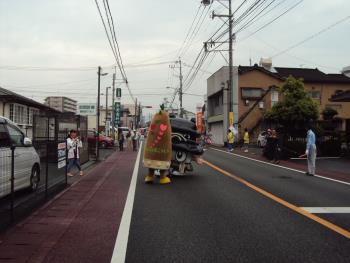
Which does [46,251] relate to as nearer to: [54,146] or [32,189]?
[32,189]

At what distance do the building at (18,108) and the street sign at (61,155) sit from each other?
37.1 feet

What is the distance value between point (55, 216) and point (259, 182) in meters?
6.90

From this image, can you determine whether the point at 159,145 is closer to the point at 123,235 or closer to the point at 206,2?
the point at 123,235

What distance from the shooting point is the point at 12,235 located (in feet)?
22.4

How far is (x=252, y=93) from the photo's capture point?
45.3 metres

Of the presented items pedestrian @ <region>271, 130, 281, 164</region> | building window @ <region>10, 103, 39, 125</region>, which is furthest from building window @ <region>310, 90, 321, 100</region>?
building window @ <region>10, 103, 39, 125</region>

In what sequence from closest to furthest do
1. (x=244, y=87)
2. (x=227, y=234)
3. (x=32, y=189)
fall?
(x=227, y=234), (x=32, y=189), (x=244, y=87)

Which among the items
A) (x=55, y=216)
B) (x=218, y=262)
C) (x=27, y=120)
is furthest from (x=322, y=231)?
(x=27, y=120)

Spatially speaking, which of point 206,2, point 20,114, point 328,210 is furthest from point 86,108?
point 328,210

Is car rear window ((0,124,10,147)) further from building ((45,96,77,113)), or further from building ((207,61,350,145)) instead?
building ((45,96,77,113))

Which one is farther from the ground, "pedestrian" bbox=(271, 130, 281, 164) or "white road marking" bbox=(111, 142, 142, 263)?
"pedestrian" bbox=(271, 130, 281, 164)

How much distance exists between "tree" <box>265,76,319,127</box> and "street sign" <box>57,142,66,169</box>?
23.8 metres

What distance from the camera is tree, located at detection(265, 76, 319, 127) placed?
3362cm

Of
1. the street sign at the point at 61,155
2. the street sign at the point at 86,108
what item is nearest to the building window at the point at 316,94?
the street sign at the point at 86,108
